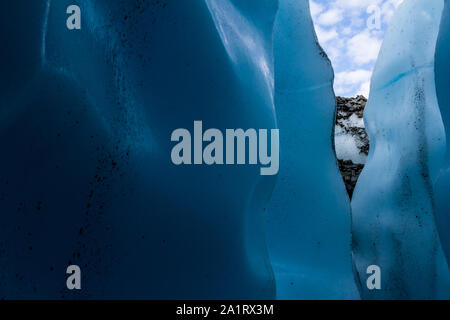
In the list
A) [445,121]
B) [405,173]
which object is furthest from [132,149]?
[405,173]

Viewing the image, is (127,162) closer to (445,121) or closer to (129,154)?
(129,154)

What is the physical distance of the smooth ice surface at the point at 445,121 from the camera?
173cm

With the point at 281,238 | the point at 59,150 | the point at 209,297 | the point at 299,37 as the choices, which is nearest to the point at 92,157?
the point at 59,150

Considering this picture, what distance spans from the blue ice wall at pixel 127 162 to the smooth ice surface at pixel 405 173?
144 centimetres

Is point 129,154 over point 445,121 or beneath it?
beneath

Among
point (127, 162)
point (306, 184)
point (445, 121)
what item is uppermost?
point (445, 121)

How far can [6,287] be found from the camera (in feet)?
2.57

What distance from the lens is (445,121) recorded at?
1798 mm

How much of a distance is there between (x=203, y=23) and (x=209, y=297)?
0.85m

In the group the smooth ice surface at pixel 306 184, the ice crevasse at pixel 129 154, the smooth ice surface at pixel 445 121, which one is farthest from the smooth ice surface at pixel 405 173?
the ice crevasse at pixel 129 154

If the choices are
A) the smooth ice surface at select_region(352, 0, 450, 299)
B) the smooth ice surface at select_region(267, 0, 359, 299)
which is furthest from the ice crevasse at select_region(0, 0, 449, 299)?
the smooth ice surface at select_region(267, 0, 359, 299)

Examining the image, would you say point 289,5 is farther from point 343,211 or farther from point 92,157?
point 92,157

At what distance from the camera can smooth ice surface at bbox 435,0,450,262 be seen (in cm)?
173

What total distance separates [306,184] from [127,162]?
1614 millimetres
